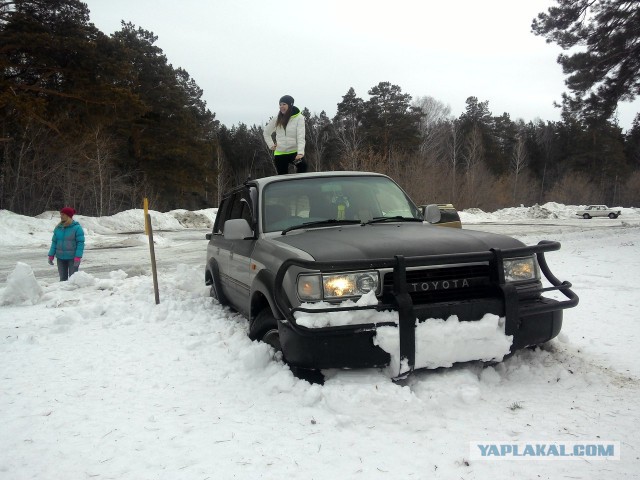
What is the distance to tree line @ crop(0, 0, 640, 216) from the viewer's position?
1892cm

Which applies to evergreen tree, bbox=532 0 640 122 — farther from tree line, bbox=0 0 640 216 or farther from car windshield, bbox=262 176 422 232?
car windshield, bbox=262 176 422 232

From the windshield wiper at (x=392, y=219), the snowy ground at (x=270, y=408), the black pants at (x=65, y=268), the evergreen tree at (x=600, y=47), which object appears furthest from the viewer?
the evergreen tree at (x=600, y=47)

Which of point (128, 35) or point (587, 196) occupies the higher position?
point (128, 35)

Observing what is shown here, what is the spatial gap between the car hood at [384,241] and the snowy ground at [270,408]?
850 millimetres

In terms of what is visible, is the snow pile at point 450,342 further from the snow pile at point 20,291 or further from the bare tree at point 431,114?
the bare tree at point 431,114

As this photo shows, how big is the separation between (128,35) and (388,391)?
41965 millimetres

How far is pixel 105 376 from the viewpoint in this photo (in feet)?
12.3

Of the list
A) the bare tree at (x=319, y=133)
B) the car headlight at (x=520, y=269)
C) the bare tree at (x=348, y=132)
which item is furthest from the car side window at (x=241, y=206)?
the bare tree at (x=319, y=133)

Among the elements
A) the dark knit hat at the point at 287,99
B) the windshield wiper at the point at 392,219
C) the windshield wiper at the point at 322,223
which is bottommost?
the windshield wiper at the point at 322,223

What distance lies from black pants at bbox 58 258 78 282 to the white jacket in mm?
4341

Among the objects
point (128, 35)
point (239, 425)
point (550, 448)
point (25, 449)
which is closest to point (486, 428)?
point (550, 448)

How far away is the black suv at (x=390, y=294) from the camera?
9.77ft

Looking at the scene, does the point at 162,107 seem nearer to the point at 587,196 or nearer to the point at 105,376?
the point at 105,376

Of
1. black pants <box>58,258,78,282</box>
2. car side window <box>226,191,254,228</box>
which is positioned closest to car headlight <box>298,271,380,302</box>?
car side window <box>226,191,254,228</box>
